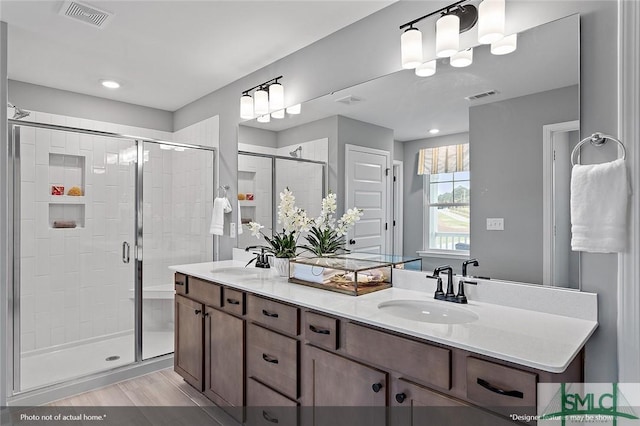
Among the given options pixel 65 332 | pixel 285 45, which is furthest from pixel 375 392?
pixel 65 332

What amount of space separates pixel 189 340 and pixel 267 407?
37.8 inches

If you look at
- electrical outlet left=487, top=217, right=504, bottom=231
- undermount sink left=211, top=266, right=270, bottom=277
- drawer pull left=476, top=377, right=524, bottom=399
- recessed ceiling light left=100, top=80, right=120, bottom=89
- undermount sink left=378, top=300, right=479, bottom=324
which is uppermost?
recessed ceiling light left=100, top=80, right=120, bottom=89

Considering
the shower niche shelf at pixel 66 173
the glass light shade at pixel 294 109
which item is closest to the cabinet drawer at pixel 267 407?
the glass light shade at pixel 294 109

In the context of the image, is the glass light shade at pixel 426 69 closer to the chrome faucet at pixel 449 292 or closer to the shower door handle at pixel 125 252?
the chrome faucet at pixel 449 292

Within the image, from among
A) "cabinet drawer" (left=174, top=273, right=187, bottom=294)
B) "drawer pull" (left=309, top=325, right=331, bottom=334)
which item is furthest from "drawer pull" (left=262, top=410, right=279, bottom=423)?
"cabinet drawer" (left=174, top=273, right=187, bottom=294)

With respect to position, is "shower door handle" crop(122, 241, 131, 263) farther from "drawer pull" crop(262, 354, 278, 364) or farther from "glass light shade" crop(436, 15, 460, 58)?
"glass light shade" crop(436, 15, 460, 58)

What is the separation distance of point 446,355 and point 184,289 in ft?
6.72

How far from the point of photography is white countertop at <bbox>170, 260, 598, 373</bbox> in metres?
1.14

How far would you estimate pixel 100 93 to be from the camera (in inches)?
144

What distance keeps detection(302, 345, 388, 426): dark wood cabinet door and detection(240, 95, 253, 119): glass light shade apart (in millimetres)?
2010

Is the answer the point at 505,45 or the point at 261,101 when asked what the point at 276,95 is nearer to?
the point at 261,101

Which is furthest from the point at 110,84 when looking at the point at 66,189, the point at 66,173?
the point at 66,189

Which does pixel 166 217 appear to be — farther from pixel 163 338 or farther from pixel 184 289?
pixel 163 338

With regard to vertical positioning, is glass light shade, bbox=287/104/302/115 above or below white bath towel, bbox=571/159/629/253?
above
